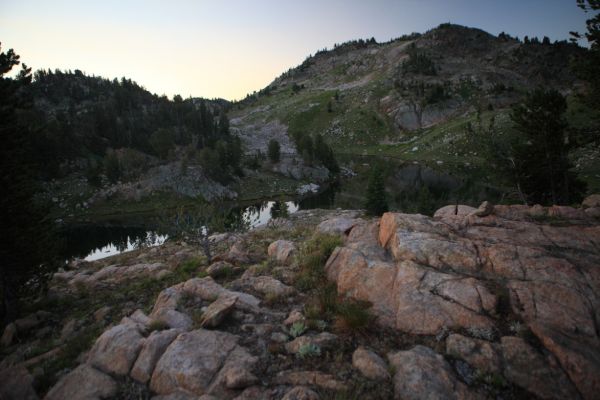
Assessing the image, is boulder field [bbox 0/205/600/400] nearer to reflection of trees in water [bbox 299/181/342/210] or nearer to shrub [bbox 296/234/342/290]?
shrub [bbox 296/234/342/290]

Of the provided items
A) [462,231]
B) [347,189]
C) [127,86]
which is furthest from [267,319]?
[127,86]

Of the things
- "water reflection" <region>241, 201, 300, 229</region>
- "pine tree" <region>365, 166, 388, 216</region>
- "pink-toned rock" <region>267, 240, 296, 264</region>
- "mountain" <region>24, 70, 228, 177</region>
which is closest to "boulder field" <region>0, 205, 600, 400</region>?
"pink-toned rock" <region>267, 240, 296, 264</region>

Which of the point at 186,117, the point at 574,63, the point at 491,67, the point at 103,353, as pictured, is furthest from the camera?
the point at 491,67

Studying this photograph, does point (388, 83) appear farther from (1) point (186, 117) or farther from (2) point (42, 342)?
(2) point (42, 342)

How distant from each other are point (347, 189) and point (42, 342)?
2757 inches

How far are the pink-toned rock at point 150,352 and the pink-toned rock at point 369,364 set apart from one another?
17.7ft

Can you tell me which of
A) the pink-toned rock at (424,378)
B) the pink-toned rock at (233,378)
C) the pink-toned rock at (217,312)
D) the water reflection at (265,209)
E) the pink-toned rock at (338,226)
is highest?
the pink-toned rock at (338,226)

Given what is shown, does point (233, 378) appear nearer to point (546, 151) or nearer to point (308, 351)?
point (308, 351)

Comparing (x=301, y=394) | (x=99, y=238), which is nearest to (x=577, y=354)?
(x=301, y=394)

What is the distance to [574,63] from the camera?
16.8 m

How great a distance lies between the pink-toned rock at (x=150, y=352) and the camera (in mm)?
7676

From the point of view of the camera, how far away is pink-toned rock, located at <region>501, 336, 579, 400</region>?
19.9ft

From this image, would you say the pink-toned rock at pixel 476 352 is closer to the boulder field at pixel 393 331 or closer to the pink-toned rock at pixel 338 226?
the boulder field at pixel 393 331

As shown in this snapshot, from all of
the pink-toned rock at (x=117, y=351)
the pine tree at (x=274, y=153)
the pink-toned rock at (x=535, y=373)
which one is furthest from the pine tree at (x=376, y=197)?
the pine tree at (x=274, y=153)
